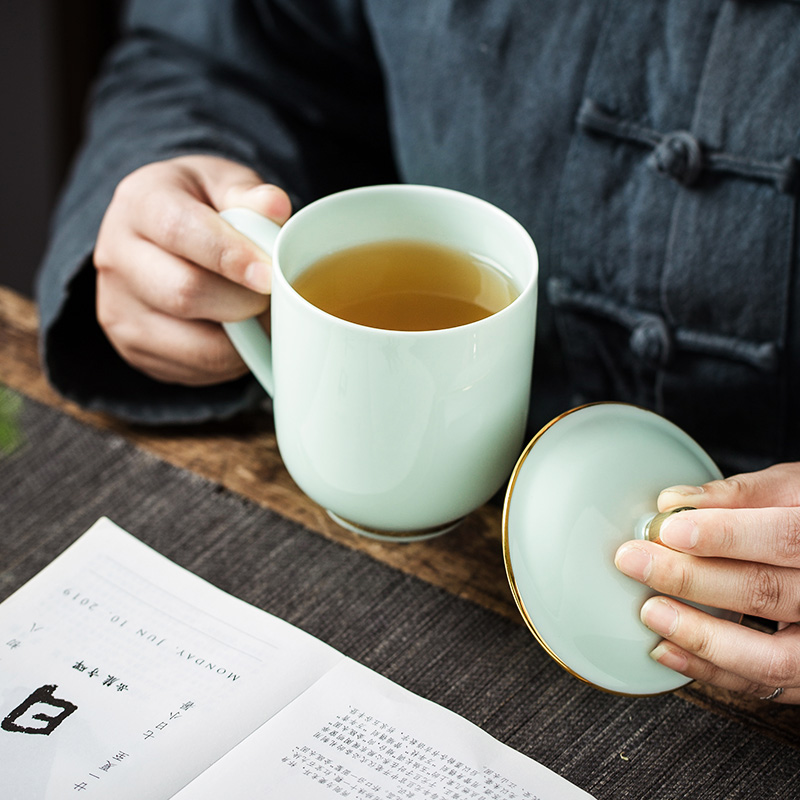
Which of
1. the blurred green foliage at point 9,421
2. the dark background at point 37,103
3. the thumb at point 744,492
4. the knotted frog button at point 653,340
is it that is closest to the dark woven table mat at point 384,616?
the blurred green foliage at point 9,421

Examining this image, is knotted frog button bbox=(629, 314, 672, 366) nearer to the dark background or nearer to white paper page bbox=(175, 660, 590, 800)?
white paper page bbox=(175, 660, 590, 800)

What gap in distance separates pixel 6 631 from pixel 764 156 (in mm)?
608

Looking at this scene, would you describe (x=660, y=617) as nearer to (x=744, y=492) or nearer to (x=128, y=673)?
(x=744, y=492)

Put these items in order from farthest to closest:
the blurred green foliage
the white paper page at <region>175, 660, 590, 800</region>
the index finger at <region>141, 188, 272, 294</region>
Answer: the blurred green foliage, the index finger at <region>141, 188, 272, 294</region>, the white paper page at <region>175, 660, 590, 800</region>

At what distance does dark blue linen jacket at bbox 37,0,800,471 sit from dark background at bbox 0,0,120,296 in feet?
2.20

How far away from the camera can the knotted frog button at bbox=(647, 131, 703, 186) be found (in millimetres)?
638

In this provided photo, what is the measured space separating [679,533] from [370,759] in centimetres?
20

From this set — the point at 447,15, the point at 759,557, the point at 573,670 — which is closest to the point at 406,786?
the point at 573,670

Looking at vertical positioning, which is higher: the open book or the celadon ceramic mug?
the celadon ceramic mug

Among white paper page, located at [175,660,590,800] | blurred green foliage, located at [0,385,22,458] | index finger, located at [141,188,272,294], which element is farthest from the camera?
blurred green foliage, located at [0,385,22,458]

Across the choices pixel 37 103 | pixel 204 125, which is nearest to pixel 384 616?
pixel 204 125

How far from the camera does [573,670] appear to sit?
437 mm

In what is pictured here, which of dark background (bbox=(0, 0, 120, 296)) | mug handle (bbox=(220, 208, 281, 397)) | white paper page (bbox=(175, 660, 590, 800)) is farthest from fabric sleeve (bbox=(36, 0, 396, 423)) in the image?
dark background (bbox=(0, 0, 120, 296))

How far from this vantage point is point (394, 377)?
428mm
